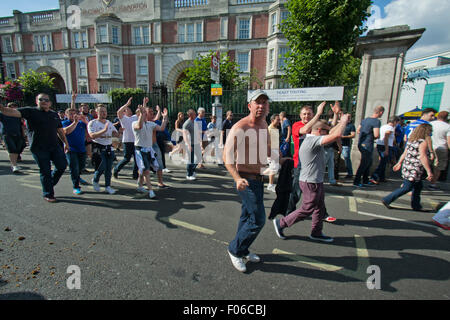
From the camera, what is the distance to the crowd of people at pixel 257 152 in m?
2.42

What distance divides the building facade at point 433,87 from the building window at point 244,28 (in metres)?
22.4

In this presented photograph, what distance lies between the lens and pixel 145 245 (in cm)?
295

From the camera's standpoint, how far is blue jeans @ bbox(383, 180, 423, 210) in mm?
4176

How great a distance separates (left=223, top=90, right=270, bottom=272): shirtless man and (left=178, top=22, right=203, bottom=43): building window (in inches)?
1027

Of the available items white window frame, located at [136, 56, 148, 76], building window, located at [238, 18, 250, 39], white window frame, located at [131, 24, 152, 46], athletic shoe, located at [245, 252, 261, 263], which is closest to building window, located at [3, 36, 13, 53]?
white window frame, located at [131, 24, 152, 46]

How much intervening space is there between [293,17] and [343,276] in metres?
9.16

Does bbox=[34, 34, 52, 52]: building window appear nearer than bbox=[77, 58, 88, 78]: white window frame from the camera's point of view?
No

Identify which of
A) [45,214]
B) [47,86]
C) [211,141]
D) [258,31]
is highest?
[258,31]

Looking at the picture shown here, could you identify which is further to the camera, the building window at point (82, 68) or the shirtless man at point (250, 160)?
the building window at point (82, 68)

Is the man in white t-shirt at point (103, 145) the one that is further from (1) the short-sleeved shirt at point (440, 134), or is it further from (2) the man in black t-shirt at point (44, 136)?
(1) the short-sleeved shirt at point (440, 134)

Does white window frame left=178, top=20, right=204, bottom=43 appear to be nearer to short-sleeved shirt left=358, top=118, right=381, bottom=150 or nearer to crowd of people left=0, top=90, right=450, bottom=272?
crowd of people left=0, top=90, right=450, bottom=272

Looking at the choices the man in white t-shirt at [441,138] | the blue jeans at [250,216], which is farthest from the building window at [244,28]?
the blue jeans at [250,216]
